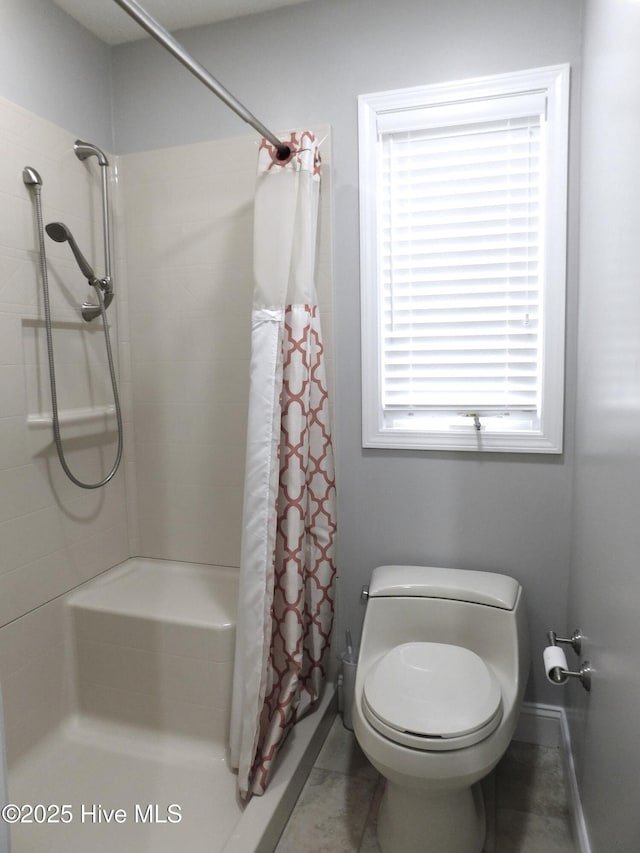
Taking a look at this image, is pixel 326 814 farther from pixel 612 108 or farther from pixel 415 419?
pixel 612 108

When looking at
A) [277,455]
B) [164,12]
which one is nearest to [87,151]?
[164,12]

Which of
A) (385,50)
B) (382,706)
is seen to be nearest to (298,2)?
(385,50)

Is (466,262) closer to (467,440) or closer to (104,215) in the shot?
(467,440)

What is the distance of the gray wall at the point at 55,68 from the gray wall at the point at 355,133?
0.57 ft

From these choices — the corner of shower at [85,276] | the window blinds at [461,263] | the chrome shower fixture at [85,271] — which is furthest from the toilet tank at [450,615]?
the chrome shower fixture at [85,271]

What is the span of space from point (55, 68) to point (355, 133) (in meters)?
1.06

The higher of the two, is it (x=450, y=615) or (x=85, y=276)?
(x=85, y=276)

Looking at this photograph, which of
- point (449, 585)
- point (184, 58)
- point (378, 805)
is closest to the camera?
point (184, 58)

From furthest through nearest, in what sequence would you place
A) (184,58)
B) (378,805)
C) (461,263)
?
(461,263) < (378,805) < (184,58)

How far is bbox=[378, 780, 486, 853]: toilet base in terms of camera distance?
4.91 ft

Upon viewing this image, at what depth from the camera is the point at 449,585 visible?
72.4 inches

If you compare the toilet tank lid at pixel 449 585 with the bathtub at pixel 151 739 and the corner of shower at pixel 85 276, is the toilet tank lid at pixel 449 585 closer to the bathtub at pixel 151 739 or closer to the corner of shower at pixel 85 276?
the bathtub at pixel 151 739

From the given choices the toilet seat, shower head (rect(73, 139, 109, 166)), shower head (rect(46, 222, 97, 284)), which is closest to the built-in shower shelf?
shower head (rect(46, 222, 97, 284))

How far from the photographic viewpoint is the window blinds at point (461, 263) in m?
1.87
